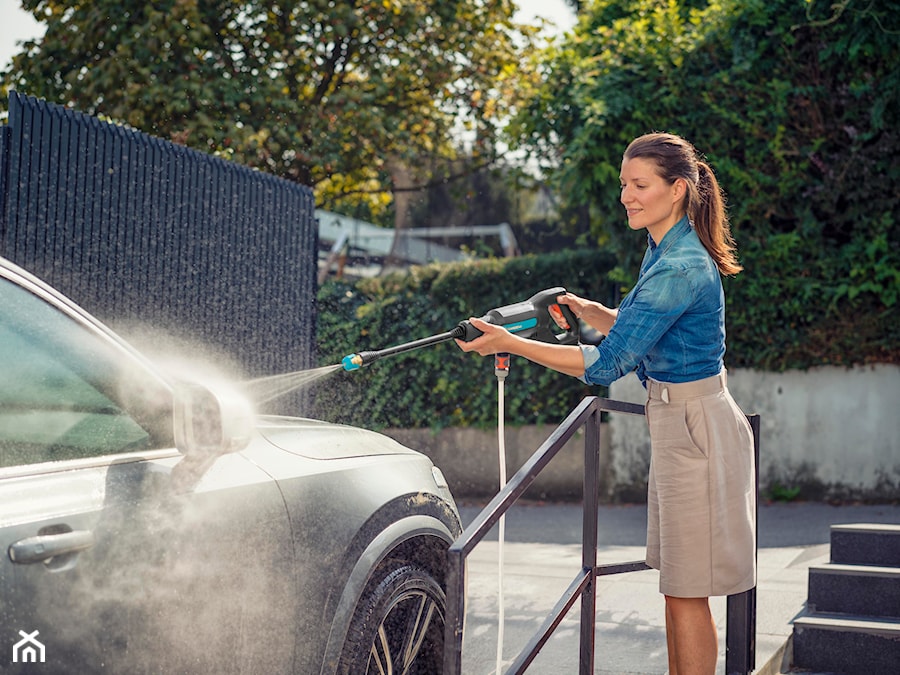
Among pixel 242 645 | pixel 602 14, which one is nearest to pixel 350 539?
pixel 242 645

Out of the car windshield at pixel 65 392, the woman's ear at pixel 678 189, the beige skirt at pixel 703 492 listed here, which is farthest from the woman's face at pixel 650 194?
the car windshield at pixel 65 392

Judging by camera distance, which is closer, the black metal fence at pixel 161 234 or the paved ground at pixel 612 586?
the paved ground at pixel 612 586

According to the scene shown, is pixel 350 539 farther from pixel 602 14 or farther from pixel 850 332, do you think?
pixel 602 14

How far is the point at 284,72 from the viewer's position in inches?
498

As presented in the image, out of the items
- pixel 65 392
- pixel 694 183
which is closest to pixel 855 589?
pixel 694 183

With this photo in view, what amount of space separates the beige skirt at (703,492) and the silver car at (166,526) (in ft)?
2.77

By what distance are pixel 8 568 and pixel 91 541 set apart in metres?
0.19

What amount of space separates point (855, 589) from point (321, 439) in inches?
109

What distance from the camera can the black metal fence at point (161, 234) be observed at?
5500mm

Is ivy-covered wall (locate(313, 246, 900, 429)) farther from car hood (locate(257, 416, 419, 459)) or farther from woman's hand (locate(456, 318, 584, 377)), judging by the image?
woman's hand (locate(456, 318, 584, 377))

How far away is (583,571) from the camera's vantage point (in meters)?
3.14

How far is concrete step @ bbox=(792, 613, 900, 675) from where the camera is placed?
395 centimetres

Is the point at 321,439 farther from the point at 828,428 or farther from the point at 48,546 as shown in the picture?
the point at 828,428

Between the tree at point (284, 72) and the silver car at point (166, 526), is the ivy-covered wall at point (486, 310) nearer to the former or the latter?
the tree at point (284, 72)
